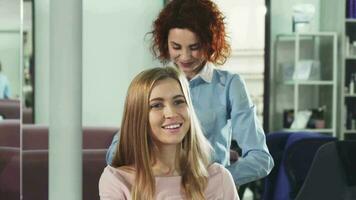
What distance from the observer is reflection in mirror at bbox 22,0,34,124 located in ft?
11.4

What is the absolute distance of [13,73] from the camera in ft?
9.27

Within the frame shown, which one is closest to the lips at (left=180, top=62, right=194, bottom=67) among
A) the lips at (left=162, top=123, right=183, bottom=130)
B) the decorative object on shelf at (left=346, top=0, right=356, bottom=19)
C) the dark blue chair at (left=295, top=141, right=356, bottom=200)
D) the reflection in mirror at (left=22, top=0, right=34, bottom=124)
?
the lips at (left=162, top=123, right=183, bottom=130)

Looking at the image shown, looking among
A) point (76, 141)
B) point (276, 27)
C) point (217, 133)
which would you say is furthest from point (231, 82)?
point (276, 27)

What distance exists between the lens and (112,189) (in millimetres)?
1125

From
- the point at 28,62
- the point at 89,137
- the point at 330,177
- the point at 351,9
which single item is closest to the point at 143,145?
the point at 330,177

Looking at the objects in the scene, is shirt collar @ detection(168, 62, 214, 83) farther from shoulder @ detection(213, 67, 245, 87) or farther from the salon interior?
the salon interior

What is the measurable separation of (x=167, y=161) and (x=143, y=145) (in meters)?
0.09

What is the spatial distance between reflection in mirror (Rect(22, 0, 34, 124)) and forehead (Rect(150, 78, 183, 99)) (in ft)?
7.86

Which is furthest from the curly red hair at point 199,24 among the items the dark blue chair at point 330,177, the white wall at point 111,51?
the white wall at point 111,51

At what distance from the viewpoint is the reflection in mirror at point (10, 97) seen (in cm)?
246

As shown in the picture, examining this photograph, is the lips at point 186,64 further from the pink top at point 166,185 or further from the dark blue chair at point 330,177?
the dark blue chair at point 330,177

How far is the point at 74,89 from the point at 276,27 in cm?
408

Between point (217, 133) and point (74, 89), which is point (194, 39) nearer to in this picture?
point (217, 133)

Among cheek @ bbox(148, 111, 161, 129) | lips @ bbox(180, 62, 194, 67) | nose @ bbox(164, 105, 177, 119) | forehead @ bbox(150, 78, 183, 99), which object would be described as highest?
lips @ bbox(180, 62, 194, 67)
